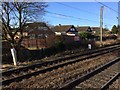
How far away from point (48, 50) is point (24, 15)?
5.13 metres

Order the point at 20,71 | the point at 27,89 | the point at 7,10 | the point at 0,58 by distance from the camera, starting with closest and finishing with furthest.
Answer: the point at 27,89
the point at 20,71
the point at 0,58
the point at 7,10

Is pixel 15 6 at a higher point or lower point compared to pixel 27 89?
higher

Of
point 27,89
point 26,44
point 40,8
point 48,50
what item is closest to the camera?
point 27,89

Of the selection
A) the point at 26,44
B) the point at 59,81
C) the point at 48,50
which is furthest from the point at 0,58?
the point at 26,44

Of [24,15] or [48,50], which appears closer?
[24,15]

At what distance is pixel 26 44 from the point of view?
1700 inches

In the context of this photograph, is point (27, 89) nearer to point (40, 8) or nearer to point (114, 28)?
point (40, 8)

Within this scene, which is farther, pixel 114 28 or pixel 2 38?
pixel 114 28

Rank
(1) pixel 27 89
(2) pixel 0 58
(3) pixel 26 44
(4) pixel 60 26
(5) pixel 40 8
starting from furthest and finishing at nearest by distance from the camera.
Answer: (4) pixel 60 26 < (3) pixel 26 44 < (5) pixel 40 8 < (2) pixel 0 58 < (1) pixel 27 89

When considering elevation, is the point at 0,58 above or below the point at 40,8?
below

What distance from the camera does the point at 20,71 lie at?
14.2m

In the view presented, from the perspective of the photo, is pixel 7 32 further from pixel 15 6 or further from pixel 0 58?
pixel 0 58

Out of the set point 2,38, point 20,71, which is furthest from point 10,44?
point 20,71

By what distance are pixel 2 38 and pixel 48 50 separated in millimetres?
5857
